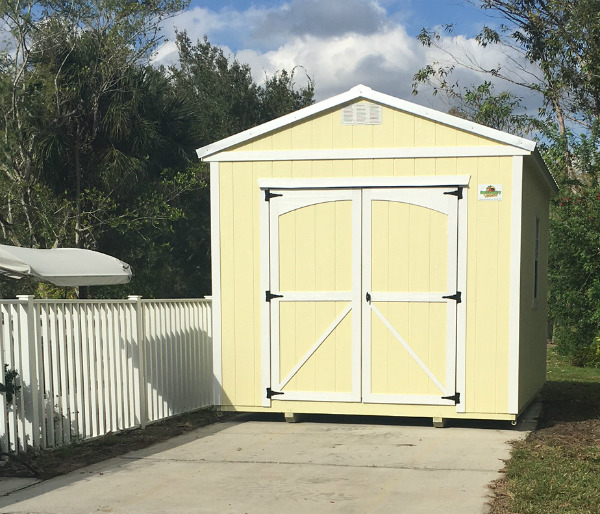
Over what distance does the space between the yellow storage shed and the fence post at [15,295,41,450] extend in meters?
2.65

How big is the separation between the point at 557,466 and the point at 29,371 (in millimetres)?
4248

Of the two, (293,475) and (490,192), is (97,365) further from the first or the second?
(490,192)

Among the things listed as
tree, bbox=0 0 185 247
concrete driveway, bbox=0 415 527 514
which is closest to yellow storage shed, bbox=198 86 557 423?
concrete driveway, bbox=0 415 527 514

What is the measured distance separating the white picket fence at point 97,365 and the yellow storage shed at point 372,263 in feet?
1.22

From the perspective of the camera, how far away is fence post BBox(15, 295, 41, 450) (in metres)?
6.78

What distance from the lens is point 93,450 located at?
7285 mm

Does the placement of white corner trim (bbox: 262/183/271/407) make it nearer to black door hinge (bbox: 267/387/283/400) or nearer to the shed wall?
black door hinge (bbox: 267/387/283/400)

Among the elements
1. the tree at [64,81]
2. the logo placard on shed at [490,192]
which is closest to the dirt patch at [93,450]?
the logo placard on shed at [490,192]

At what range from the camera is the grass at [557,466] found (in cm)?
538

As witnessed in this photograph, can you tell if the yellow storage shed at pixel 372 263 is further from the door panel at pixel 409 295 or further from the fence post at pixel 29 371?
the fence post at pixel 29 371

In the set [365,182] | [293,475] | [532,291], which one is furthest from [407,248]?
[293,475]

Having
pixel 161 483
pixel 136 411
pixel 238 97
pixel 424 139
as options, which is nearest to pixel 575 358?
pixel 424 139

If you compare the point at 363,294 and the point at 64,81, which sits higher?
the point at 64,81

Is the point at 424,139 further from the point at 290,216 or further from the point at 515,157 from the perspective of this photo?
the point at 290,216
